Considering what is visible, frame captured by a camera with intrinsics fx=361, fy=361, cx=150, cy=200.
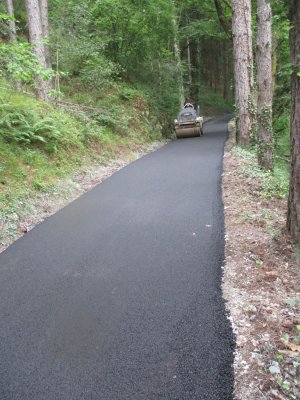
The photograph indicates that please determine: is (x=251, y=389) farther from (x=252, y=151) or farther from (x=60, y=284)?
(x=252, y=151)

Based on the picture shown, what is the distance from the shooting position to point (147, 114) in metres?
19.8

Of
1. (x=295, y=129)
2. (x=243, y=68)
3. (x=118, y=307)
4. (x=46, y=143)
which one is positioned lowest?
(x=118, y=307)

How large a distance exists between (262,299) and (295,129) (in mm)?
2345

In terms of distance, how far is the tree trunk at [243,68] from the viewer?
1352 centimetres

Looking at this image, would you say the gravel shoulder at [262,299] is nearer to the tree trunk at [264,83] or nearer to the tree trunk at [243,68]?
the tree trunk at [264,83]

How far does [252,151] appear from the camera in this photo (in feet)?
44.1

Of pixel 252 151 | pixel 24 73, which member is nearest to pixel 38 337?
pixel 24 73

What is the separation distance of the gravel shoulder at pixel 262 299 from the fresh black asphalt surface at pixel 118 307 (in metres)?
0.16

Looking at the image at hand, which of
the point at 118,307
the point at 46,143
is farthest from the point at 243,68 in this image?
the point at 118,307

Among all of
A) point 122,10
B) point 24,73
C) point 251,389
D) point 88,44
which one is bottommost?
point 251,389

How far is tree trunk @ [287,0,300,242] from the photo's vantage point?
15.0ft

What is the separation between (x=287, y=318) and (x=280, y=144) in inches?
501

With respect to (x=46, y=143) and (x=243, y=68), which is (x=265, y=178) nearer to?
(x=46, y=143)

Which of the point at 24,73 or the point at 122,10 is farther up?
the point at 122,10
